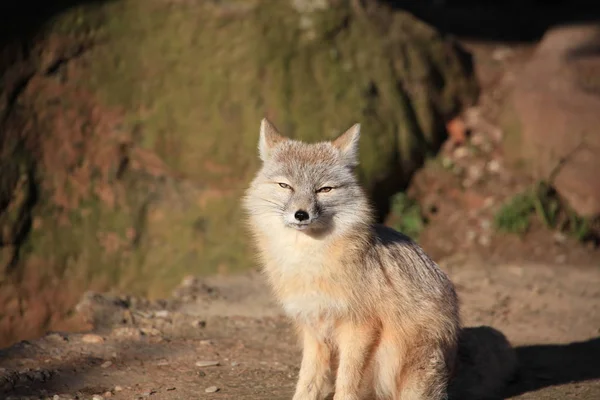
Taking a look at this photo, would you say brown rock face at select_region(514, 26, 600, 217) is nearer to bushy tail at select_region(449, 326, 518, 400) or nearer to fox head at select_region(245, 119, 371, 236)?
bushy tail at select_region(449, 326, 518, 400)

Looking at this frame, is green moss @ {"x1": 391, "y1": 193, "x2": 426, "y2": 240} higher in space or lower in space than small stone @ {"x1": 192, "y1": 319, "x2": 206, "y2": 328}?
higher

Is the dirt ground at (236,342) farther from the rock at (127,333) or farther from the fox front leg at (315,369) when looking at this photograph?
the fox front leg at (315,369)

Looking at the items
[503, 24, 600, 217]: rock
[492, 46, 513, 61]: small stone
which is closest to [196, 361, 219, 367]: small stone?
[503, 24, 600, 217]: rock

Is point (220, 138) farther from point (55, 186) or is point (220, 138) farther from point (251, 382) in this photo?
point (251, 382)

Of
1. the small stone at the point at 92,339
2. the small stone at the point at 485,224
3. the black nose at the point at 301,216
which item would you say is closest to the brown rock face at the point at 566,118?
the small stone at the point at 485,224

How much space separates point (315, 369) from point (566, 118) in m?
6.23

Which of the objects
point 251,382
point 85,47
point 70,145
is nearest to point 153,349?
point 251,382

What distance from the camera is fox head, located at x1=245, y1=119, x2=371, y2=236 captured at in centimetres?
477

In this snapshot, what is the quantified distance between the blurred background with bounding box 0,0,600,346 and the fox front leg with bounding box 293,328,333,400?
12.9 ft

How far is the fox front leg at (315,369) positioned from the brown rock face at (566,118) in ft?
18.6

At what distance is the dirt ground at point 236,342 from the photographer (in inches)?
208

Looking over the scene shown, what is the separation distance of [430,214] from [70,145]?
468 centimetres

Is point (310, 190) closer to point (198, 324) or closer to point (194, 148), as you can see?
point (198, 324)

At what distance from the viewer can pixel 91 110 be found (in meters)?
9.37
